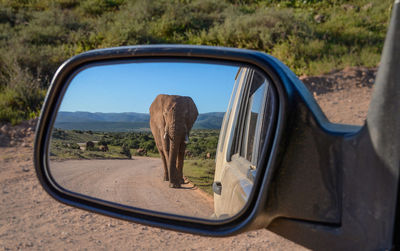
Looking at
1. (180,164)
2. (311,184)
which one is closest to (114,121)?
(180,164)

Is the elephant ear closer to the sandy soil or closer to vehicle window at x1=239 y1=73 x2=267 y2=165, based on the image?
vehicle window at x1=239 y1=73 x2=267 y2=165

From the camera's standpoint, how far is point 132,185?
1.62m

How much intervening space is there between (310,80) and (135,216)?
28.1 feet

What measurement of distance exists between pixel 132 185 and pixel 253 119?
24.4 inches

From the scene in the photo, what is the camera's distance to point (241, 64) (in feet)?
4.53

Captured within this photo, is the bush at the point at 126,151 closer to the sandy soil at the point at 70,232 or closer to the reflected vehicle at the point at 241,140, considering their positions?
the reflected vehicle at the point at 241,140

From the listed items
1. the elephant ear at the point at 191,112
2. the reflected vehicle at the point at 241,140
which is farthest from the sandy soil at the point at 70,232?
the elephant ear at the point at 191,112

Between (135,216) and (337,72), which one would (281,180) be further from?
(337,72)

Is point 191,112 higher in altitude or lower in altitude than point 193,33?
lower

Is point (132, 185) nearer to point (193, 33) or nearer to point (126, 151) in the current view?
point (126, 151)

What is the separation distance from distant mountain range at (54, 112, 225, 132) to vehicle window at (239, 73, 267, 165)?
0.22m

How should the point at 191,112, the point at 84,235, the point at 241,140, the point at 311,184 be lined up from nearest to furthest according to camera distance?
the point at 311,184 → the point at 191,112 → the point at 241,140 → the point at 84,235

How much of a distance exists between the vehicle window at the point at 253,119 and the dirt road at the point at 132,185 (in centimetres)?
30

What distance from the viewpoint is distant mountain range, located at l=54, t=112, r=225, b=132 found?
134 centimetres
